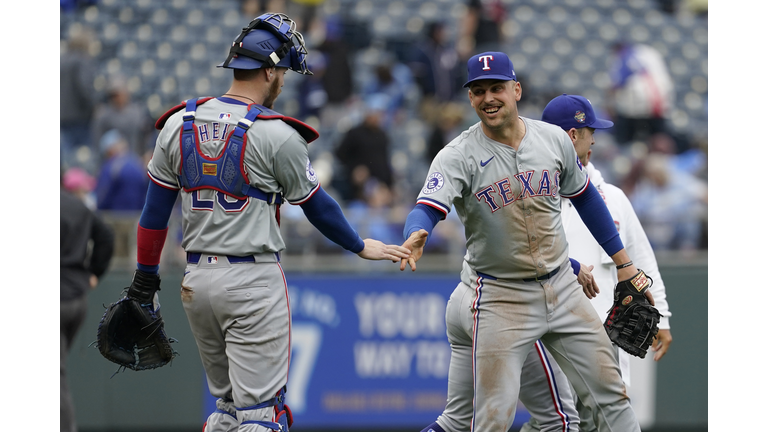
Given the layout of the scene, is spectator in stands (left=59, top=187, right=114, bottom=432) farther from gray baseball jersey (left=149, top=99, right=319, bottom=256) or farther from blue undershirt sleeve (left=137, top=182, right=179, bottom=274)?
gray baseball jersey (left=149, top=99, right=319, bottom=256)

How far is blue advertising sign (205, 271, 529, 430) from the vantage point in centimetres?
909

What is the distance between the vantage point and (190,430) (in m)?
9.15

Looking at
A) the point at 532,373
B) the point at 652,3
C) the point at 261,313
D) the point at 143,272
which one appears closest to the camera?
the point at 261,313

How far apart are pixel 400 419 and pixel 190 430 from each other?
211cm

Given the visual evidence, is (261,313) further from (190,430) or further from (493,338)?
(190,430)

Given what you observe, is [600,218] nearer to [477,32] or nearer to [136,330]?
[136,330]

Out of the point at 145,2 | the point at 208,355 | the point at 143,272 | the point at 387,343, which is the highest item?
the point at 145,2

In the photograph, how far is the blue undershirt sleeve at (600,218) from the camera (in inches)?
203

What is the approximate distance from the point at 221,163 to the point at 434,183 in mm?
1120

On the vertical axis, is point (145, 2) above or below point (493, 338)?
above

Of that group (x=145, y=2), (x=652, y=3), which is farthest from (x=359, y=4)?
(x=652, y=3)

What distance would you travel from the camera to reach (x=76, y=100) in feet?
40.3

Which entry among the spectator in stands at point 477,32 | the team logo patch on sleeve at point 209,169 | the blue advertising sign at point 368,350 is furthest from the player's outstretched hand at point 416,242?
the spectator in stands at point 477,32

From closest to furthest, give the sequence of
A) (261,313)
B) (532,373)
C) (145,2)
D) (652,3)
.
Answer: (261,313) → (532,373) → (145,2) → (652,3)
